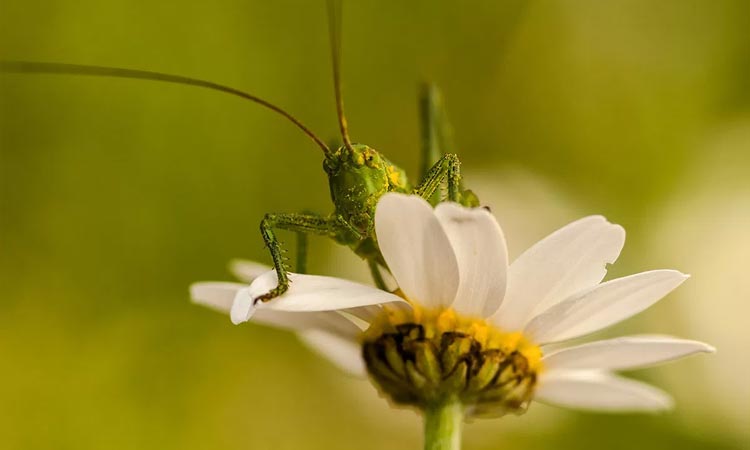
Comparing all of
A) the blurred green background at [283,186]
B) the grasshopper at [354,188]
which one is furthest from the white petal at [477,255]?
the blurred green background at [283,186]

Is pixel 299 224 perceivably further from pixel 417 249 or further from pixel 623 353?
pixel 623 353

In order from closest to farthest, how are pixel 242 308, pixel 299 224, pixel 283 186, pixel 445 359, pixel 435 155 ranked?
pixel 242 308 < pixel 445 359 < pixel 299 224 < pixel 435 155 < pixel 283 186

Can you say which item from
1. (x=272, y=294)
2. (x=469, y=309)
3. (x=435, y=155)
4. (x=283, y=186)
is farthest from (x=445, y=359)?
(x=283, y=186)

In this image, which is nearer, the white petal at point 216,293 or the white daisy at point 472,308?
the white daisy at point 472,308

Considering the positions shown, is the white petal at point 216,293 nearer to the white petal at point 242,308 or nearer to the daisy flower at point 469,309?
the daisy flower at point 469,309

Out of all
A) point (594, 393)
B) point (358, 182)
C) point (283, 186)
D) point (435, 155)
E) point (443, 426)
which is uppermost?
point (283, 186)

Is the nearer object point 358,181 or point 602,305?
point 602,305

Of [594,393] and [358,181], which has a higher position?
[358,181]
